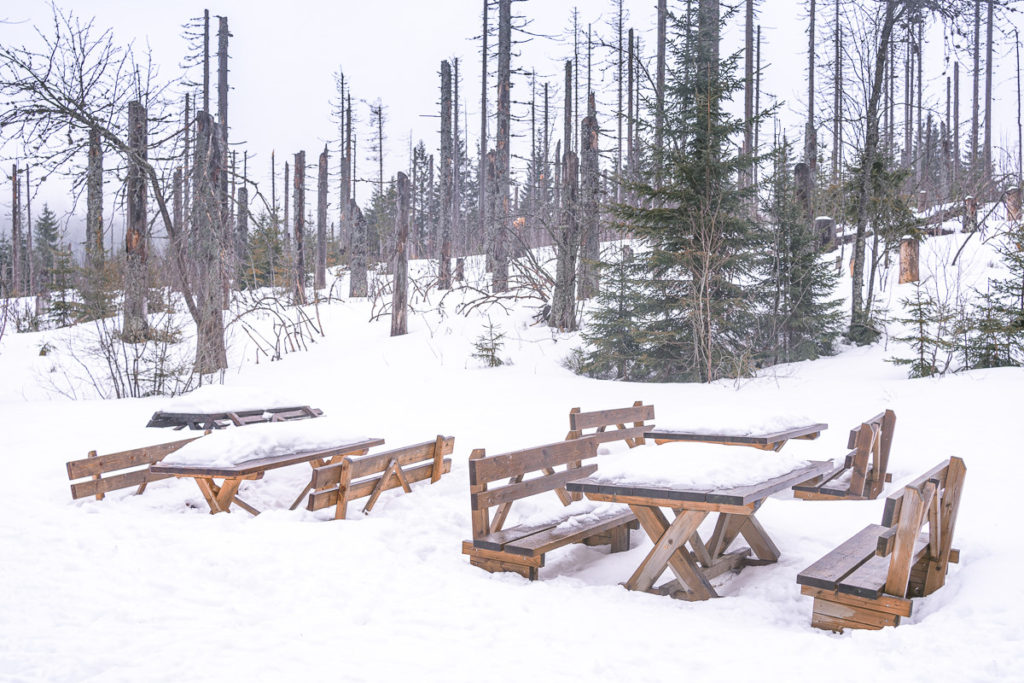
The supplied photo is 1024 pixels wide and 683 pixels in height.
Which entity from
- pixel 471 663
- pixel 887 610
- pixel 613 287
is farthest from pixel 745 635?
pixel 613 287

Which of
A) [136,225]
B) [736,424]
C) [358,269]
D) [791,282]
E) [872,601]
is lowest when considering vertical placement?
[872,601]

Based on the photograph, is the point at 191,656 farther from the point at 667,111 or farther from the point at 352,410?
the point at 667,111

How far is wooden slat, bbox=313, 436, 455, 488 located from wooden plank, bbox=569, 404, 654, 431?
4.10 feet

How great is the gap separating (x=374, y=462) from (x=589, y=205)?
10630 mm

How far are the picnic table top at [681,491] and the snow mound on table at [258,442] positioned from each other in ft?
10.5

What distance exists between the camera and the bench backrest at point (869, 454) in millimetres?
5465

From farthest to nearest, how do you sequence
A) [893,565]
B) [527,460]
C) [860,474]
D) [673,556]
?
[860,474] → [527,460] → [673,556] → [893,565]

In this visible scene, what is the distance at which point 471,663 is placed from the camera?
335cm

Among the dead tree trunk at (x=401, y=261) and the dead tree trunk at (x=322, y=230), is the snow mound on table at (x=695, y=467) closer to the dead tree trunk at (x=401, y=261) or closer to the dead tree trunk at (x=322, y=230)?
the dead tree trunk at (x=401, y=261)

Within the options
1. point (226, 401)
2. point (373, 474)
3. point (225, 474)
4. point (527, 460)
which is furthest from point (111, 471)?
point (527, 460)

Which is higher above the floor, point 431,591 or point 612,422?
point 612,422

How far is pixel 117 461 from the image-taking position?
6.58 meters

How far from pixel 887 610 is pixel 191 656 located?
3216 mm

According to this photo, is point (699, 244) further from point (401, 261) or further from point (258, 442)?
point (258, 442)
